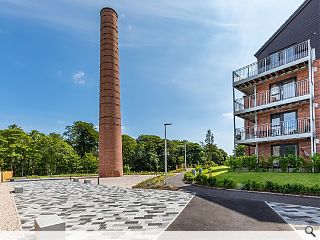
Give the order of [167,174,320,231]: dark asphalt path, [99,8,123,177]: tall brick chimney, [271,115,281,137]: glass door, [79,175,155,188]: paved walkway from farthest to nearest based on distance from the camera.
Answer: [99,8,123,177]: tall brick chimney < [79,175,155,188]: paved walkway < [271,115,281,137]: glass door < [167,174,320,231]: dark asphalt path

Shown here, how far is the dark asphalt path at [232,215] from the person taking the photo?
7.60 meters

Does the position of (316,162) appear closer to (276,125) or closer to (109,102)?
(276,125)

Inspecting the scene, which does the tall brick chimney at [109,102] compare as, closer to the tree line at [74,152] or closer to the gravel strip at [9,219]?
the tree line at [74,152]

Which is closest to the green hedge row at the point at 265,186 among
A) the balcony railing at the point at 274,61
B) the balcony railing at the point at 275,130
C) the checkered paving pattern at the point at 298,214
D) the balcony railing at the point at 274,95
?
the checkered paving pattern at the point at 298,214

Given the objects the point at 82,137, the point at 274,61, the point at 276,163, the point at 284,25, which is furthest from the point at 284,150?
the point at 82,137

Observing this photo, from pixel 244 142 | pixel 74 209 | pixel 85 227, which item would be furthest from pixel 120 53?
pixel 85 227

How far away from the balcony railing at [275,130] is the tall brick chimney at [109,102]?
15229 mm

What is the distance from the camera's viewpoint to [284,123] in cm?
2158

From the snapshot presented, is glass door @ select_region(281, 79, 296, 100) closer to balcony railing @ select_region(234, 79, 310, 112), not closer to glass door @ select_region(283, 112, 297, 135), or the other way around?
balcony railing @ select_region(234, 79, 310, 112)

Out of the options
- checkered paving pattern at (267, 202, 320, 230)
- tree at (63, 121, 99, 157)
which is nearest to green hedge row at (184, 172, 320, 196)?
checkered paving pattern at (267, 202, 320, 230)

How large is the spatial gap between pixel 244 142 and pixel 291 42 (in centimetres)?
907

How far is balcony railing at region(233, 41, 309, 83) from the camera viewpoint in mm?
21250

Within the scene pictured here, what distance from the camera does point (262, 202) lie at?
38.4 feet

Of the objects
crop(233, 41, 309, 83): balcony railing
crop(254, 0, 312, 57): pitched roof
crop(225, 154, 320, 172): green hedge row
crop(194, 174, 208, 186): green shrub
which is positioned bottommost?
crop(194, 174, 208, 186): green shrub
